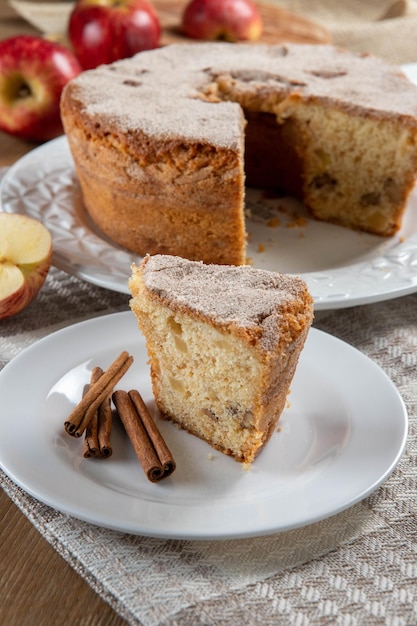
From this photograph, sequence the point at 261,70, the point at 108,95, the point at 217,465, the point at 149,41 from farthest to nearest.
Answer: the point at 149,41
the point at 261,70
the point at 108,95
the point at 217,465

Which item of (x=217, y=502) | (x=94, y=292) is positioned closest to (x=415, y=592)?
(x=217, y=502)

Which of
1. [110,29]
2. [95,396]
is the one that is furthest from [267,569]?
[110,29]

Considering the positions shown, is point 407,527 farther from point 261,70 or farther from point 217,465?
point 261,70

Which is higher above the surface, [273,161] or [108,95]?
[108,95]

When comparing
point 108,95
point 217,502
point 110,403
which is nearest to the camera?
point 217,502

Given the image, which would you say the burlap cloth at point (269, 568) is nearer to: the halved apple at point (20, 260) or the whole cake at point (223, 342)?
the whole cake at point (223, 342)

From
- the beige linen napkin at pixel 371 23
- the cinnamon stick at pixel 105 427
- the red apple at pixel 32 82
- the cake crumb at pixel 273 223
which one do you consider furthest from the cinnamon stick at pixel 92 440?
the beige linen napkin at pixel 371 23

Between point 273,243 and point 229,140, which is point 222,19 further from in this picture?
point 229,140
